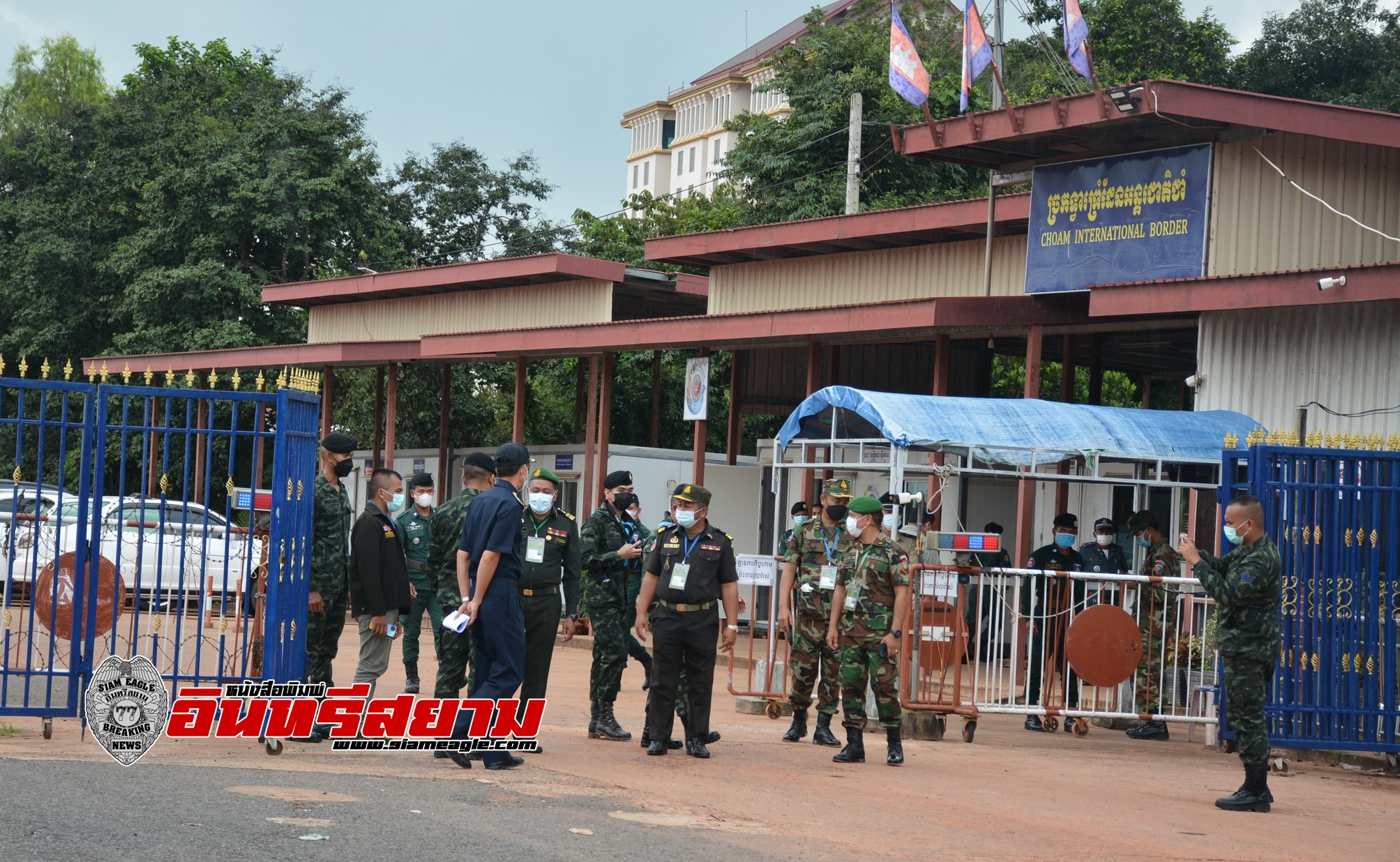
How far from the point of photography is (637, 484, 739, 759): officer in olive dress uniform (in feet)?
31.3

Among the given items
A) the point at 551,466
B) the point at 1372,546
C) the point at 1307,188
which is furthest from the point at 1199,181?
the point at 551,466

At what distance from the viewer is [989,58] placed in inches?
698

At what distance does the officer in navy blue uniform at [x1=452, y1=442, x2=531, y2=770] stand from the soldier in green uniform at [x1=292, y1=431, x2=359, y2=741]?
1.08 m

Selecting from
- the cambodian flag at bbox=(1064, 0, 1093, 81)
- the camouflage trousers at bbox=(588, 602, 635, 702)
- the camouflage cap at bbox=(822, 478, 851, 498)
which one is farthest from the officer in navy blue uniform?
the cambodian flag at bbox=(1064, 0, 1093, 81)

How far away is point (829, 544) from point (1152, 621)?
2617mm

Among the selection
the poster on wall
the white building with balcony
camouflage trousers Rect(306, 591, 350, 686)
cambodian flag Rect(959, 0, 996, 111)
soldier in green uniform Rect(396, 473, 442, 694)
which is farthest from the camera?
the white building with balcony

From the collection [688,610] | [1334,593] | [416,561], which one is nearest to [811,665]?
[688,610]

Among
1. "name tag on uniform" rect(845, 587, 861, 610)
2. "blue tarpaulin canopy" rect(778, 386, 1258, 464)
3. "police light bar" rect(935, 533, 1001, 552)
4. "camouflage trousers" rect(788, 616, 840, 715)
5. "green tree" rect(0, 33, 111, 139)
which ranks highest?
"green tree" rect(0, 33, 111, 139)

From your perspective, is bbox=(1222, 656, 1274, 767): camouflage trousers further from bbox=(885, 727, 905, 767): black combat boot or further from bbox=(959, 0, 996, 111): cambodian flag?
bbox=(959, 0, 996, 111): cambodian flag

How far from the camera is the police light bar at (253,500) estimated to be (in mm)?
9478

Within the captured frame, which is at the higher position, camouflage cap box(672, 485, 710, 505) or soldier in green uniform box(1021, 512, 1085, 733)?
camouflage cap box(672, 485, 710, 505)

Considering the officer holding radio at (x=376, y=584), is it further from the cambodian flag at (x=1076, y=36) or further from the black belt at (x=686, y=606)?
the cambodian flag at (x=1076, y=36)

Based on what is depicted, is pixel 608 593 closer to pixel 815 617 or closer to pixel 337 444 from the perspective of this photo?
pixel 815 617

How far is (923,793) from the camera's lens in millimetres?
8852
